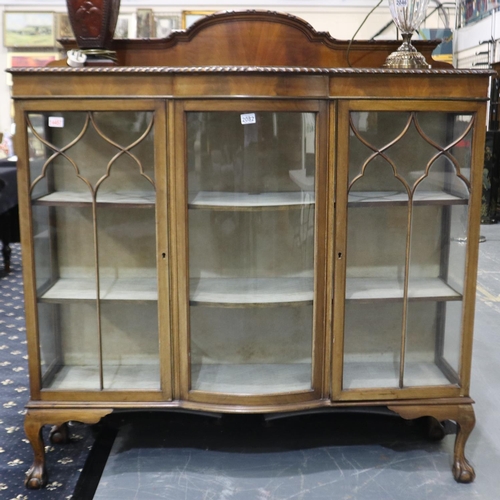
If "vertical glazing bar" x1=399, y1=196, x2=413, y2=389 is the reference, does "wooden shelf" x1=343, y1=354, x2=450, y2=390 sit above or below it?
below

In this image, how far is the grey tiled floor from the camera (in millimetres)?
2010

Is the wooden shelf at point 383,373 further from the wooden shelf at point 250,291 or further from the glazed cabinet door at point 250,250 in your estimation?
the wooden shelf at point 250,291

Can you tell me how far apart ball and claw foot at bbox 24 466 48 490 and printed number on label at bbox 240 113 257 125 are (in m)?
1.30

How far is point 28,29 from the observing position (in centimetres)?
664

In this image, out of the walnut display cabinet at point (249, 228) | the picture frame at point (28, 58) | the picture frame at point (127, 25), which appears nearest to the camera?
the walnut display cabinet at point (249, 228)

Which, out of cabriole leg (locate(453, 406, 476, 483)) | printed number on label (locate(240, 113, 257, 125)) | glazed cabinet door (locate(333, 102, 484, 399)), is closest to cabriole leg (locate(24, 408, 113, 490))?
glazed cabinet door (locate(333, 102, 484, 399))

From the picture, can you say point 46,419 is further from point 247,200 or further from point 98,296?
point 247,200

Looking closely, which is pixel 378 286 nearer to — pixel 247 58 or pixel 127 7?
pixel 247 58

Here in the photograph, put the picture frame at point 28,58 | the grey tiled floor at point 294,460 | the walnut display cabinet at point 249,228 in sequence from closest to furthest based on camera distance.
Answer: the walnut display cabinet at point 249,228
the grey tiled floor at point 294,460
the picture frame at point 28,58

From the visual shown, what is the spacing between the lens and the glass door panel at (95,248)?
6.36 ft

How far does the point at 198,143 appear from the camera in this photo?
193 centimetres

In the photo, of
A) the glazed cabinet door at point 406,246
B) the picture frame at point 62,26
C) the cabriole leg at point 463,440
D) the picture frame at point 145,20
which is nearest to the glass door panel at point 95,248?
the glazed cabinet door at point 406,246

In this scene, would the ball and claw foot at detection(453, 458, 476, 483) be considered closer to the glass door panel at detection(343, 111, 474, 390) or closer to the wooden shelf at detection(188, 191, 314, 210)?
the glass door panel at detection(343, 111, 474, 390)

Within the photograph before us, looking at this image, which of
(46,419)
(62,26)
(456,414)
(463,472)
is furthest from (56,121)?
(62,26)
